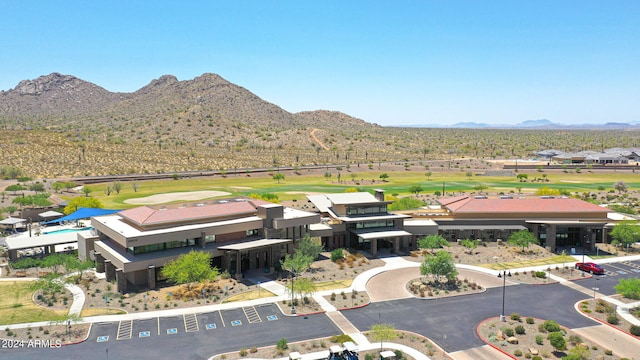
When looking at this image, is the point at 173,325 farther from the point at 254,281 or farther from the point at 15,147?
the point at 15,147

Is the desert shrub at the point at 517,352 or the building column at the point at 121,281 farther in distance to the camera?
the building column at the point at 121,281

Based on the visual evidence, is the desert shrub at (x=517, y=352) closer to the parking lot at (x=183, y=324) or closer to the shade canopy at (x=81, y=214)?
the parking lot at (x=183, y=324)

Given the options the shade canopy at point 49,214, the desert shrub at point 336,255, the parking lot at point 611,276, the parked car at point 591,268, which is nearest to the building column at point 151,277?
the desert shrub at point 336,255

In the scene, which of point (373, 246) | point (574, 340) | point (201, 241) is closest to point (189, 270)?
point (201, 241)

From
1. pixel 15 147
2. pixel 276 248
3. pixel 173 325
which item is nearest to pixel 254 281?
pixel 276 248

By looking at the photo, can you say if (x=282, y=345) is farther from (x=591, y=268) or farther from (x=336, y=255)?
(x=591, y=268)
